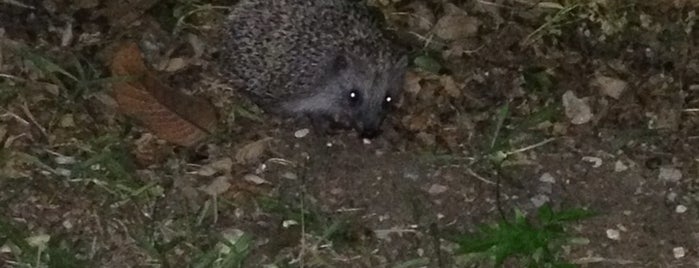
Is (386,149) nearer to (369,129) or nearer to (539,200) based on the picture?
(369,129)

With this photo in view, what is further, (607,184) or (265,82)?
(265,82)

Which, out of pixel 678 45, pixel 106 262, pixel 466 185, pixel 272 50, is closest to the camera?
pixel 106 262

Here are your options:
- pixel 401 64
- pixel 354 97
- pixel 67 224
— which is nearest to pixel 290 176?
pixel 354 97

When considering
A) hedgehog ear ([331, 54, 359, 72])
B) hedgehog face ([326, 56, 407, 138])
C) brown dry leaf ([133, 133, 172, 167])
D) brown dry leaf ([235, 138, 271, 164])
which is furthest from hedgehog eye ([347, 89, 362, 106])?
brown dry leaf ([133, 133, 172, 167])

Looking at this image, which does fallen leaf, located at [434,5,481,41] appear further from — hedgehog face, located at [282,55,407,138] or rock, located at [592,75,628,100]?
A: rock, located at [592,75,628,100]

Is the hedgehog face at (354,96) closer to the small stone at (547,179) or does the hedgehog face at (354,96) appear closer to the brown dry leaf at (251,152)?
the brown dry leaf at (251,152)

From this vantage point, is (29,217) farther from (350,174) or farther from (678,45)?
(678,45)

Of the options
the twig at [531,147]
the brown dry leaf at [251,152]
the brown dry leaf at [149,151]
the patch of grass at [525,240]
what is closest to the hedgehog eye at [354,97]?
the brown dry leaf at [251,152]

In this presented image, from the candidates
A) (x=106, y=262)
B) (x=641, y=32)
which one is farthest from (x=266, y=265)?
(x=641, y=32)
